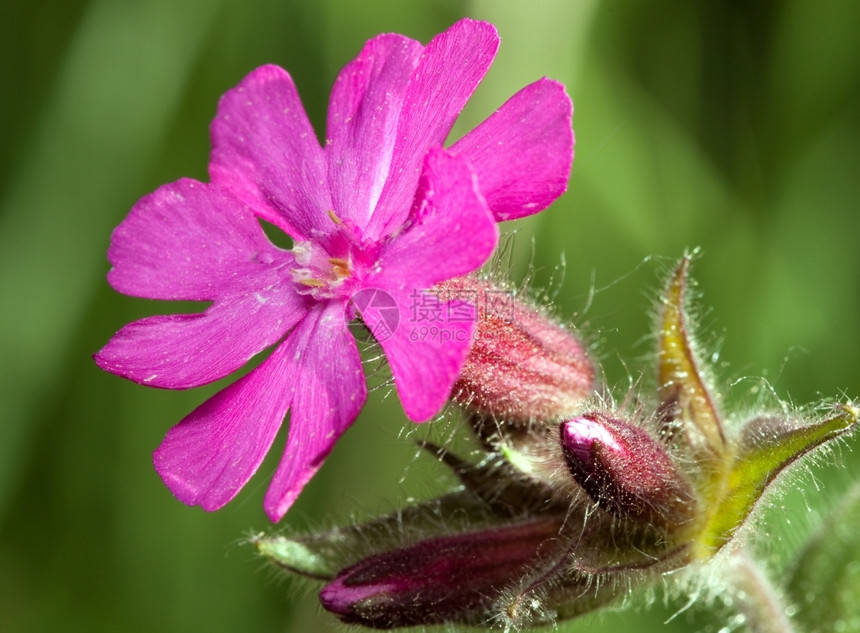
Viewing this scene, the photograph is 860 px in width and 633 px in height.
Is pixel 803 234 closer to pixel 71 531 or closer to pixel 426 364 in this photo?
pixel 426 364

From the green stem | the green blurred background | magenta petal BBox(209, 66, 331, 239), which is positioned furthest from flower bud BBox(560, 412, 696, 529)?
the green blurred background

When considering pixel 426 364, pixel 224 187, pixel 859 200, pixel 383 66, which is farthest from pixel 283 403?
pixel 859 200

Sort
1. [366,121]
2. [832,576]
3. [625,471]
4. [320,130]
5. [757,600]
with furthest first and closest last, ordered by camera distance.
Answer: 1. [320,130]
2. [832,576]
3. [757,600]
4. [366,121]
5. [625,471]

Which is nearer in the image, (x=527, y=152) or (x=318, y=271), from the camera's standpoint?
(x=527, y=152)

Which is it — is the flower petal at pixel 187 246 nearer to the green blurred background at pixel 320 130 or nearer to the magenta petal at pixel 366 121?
the magenta petal at pixel 366 121

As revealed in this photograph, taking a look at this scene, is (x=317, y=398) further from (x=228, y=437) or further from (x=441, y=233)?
(x=441, y=233)

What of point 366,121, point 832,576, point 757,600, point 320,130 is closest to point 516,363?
point 366,121
